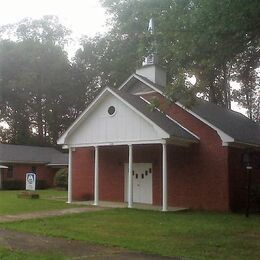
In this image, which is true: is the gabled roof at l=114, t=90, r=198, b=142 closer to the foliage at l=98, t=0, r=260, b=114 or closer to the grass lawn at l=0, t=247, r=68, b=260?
the foliage at l=98, t=0, r=260, b=114

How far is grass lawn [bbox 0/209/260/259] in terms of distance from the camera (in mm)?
11008

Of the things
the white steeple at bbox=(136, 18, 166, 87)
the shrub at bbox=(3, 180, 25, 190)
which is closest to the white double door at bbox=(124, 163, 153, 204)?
the white steeple at bbox=(136, 18, 166, 87)

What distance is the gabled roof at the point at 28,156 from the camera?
45.4m

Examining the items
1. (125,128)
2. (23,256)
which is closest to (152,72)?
(125,128)

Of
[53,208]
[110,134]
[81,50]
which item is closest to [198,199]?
[110,134]

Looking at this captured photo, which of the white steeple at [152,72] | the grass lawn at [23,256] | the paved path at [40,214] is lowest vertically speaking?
the grass lawn at [23,256]

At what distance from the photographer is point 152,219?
57.2ft

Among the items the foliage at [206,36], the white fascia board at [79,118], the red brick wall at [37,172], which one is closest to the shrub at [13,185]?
the red brick wall at [37,172]

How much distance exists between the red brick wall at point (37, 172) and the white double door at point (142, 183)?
22.0 metres

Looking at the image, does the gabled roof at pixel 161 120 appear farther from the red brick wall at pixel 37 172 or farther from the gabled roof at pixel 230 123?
the red brick wall at pixel 37 172

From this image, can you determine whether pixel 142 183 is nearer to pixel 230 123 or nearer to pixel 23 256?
pixel 230 123

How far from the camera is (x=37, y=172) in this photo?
4753 cm

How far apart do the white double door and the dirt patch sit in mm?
12563

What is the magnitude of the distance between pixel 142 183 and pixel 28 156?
24.2 meters
